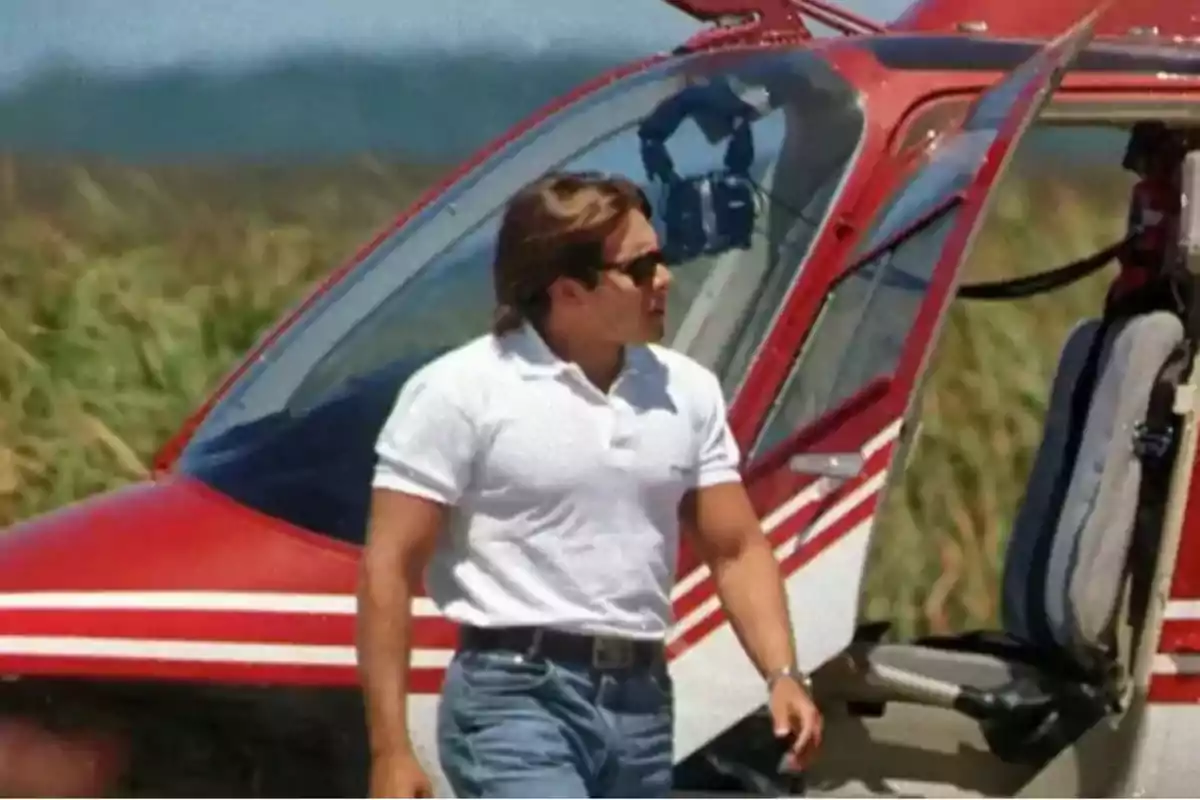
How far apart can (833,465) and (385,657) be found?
0.99m

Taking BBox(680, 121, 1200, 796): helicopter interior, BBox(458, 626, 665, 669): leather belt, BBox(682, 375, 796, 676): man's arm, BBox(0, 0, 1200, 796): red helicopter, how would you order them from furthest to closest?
BBox(680, 121, 1200, 796): helicopter interior → BBox(0, 0, 1200, 796): red helicopter → BBox(682, 375, 796, 676): man's arm → BBox(458, 626, 665, 669): leather belt

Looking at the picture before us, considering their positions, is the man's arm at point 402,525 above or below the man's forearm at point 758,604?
above

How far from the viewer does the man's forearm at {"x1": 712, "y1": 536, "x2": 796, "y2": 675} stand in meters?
3.24

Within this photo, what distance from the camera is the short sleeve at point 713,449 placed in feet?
10.7

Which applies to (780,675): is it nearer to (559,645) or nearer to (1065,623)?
(559,645)

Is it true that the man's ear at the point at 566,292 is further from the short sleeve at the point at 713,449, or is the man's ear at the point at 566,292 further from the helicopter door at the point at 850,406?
the helicopter door at the point at 850,406

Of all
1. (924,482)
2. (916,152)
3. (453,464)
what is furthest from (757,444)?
(924,482)

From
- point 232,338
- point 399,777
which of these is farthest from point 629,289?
point 232,338

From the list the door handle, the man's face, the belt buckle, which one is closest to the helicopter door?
the door handle

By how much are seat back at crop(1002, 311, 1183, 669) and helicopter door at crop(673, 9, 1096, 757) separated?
0.69 metres

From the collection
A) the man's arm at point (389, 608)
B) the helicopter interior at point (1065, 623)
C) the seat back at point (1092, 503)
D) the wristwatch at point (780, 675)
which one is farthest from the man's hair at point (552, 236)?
the seat back at point (1092, 503)

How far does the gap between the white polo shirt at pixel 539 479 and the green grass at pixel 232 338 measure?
3449 mm

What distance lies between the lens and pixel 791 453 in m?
3.83

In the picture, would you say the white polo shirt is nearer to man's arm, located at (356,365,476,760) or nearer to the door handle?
man's arm, located at (356,365,476,760)
